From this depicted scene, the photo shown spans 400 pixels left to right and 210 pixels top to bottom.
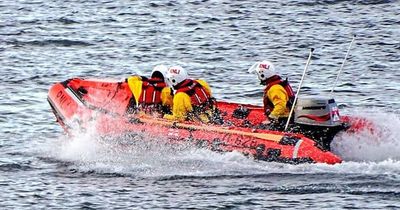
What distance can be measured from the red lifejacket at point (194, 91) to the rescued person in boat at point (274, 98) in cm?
94

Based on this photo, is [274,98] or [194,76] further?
[194,76]

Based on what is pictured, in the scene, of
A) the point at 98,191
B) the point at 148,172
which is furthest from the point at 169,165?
the point at 98,191

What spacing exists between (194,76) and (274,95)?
8479mm

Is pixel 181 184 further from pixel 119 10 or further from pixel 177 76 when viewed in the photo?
pixel 119 10

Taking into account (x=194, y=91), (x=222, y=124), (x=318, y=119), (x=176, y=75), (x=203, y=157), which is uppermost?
(x=176, y=75)

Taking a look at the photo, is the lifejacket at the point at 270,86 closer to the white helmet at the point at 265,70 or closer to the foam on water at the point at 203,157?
the white helmet at the point at 265,70

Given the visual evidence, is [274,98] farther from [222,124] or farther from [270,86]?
[222,124]

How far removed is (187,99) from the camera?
872 inches

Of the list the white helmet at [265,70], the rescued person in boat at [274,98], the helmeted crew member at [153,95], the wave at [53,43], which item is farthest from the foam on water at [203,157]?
the wave at [53,43]

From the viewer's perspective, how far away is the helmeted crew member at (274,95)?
21.9 metres

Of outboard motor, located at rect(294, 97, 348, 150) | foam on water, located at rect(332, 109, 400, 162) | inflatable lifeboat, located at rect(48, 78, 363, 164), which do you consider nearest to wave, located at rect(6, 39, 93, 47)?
inflatable lifeboat, located at rect(48, 78, 363, 164)

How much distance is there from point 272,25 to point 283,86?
46.2ft

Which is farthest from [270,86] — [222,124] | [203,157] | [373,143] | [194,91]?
[373,143]

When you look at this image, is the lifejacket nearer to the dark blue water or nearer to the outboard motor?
the outboard motor
